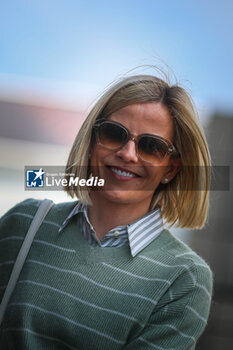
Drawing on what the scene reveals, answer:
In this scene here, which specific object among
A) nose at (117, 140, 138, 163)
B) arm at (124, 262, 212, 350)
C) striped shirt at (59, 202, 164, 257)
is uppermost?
nose at (117, 140, 138, 163)

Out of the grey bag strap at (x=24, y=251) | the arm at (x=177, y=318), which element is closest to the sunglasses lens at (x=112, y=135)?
the grey bag strap at (x=24, y=251)

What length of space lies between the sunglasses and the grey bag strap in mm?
282

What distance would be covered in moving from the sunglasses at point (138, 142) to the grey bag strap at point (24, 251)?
0.92 ft

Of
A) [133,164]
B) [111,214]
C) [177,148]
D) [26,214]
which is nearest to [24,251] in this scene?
[26,214]

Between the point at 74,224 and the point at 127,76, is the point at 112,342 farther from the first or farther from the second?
the point at 127,76

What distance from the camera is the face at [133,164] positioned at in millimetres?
1138

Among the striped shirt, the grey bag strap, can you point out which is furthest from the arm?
the grey bag strap

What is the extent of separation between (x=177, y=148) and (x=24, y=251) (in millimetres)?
532

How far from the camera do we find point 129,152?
1131 millimetres

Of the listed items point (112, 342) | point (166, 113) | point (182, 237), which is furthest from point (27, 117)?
point (112, 342)

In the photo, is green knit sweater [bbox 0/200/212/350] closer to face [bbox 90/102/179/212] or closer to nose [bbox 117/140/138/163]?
face [bbox 90/102/179/212]

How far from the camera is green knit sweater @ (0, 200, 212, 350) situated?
1091 millimetres

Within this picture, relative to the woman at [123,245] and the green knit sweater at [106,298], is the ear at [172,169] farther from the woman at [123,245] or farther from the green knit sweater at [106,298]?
the green knit sweater at [106,298]

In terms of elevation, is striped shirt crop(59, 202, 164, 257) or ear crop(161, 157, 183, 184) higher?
ear crop(161, 157, 183, 184)
